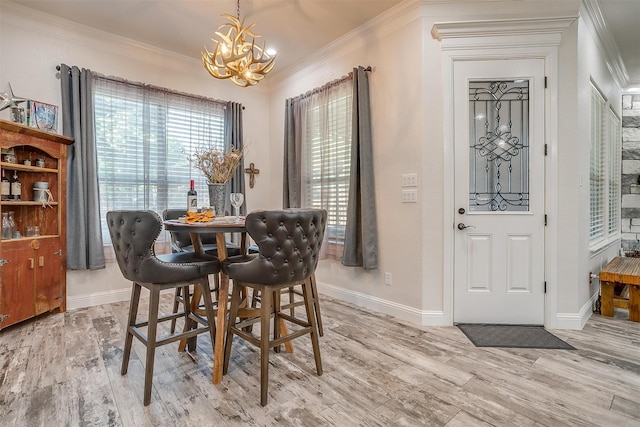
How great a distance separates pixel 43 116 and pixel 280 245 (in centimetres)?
288

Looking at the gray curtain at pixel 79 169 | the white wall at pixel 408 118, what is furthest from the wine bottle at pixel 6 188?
the white wall at pixel 408 118

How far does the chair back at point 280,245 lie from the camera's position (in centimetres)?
170

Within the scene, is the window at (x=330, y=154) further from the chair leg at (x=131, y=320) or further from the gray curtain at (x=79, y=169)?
the gray curtain at (x=79, y=169)

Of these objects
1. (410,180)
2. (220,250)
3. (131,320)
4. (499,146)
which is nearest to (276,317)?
(220,250)

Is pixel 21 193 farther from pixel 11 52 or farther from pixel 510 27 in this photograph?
pixel 510 27

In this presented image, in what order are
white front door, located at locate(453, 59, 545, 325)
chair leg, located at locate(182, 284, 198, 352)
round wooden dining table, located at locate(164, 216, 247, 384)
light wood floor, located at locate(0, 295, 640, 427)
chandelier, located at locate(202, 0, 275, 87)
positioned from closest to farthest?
light wood floor, located at locate(0, 295, 640, 427) → round wooden dining table, located at locate(164, 216, 247, 384) → chair leg, located at locate(182, 284, 198, 352) → chandelier, located at locate(202, 0, 275, 87) → white front door, located at locate(453, 59, 545, 325)

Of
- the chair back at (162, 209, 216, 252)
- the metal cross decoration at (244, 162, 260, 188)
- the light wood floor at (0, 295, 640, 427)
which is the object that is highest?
the metal cross decoration at (244, 162, 260, 188)

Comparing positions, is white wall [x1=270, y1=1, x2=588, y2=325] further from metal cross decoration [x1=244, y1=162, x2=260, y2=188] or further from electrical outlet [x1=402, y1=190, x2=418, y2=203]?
metal cross decoration [x1=244, y1=162, x2=260, y2=188]

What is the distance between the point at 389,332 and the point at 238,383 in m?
1.33

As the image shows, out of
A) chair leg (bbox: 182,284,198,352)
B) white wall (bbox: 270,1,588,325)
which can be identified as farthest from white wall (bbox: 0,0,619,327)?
chair leg (bbox: 182,284,198,352)

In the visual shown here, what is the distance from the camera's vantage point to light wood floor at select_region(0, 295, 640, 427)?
5.28 feet

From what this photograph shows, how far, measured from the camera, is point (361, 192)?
3.26m

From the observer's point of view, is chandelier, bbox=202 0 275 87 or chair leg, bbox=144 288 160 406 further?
chandelier, bbox=202 0 275 87

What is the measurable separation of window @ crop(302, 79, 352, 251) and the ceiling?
64 cm
